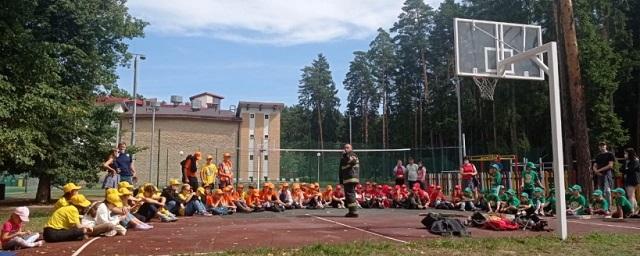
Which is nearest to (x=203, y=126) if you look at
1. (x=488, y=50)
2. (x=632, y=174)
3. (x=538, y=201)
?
(x=538, y=201)

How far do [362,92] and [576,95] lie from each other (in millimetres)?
55206

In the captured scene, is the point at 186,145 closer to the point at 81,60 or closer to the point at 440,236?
the point at 81,60

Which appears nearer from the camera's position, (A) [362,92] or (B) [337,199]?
(B) [337,199]

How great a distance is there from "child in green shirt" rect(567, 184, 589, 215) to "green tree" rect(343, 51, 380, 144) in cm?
5407

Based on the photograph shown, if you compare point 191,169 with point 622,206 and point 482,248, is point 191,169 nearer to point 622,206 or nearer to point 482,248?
point 482,248

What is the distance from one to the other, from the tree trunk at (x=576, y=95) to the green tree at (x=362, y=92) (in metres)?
52.3

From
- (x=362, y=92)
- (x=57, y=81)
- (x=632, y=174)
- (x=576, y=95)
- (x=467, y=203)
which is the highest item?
(x=362, y=92)

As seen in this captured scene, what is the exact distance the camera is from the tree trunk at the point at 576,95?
616 inches

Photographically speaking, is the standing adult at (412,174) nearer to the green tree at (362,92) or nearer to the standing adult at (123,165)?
the standing adult at (123,165)

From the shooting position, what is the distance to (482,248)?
26.9 ft

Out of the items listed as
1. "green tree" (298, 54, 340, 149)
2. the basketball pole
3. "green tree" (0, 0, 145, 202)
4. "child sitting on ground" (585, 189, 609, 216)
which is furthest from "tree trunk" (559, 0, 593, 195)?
"green tree" (298, 54, 340, 149)

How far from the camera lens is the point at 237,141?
52719 mm

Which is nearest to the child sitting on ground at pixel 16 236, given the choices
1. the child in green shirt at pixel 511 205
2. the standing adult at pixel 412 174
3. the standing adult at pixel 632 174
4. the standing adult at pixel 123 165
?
the standing adult at pixel 123 165

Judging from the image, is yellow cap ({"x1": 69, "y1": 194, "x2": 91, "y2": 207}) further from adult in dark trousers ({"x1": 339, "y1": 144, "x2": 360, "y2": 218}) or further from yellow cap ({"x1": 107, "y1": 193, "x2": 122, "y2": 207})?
adult in dark trousers ({"x1": 339, "y1": 144, "x2": 360, "y2": 218})
